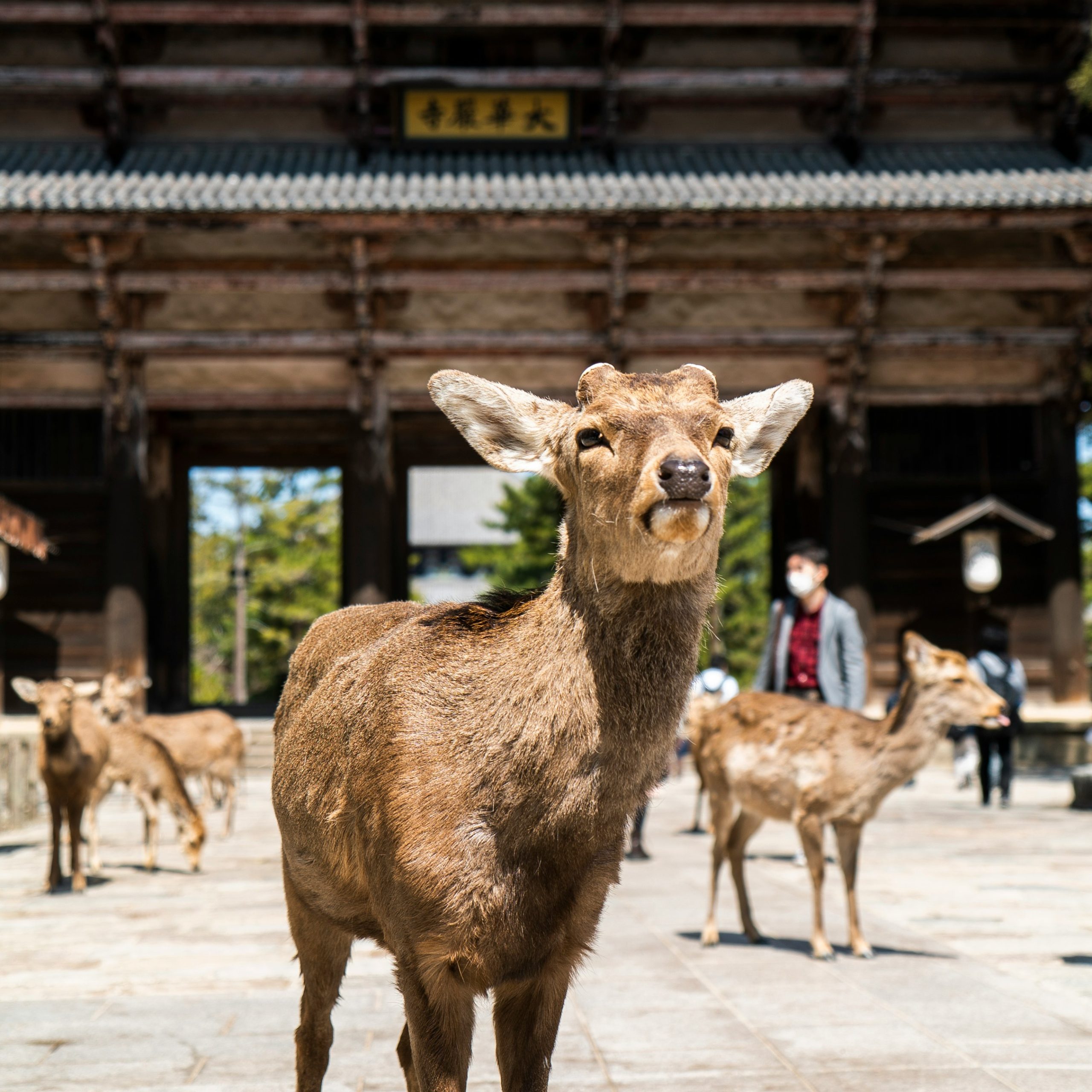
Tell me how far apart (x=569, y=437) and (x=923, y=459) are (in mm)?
16111

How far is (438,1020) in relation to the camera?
288 centimetres

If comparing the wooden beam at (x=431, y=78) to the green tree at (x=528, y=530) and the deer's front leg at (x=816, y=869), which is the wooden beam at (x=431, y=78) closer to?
the deer's front leg at (x=816, y=869)

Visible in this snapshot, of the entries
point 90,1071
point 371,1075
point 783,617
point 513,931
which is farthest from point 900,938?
point 513,931

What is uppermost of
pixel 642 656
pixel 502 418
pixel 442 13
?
pixel 442 13

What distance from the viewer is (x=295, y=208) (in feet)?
51.1

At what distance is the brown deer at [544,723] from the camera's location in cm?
282

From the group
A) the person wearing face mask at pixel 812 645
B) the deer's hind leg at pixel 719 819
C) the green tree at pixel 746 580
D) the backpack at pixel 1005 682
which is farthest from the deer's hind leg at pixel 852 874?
the green tree at pixel 746 580

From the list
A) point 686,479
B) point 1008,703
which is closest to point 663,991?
point 686,479

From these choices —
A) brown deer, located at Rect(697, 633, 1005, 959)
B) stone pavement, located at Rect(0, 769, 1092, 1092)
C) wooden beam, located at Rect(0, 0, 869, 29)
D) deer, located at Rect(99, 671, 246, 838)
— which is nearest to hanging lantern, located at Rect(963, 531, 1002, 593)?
wooden beam, located at Rect(0, 0, 869, 29)

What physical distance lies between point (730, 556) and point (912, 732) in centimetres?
3973

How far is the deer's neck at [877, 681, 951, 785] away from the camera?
6871 millimetres

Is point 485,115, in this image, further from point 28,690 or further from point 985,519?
point 28,690

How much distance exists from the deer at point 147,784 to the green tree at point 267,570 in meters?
26.6

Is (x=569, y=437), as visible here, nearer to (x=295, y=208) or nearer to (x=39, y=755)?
(x=39, y=755)
